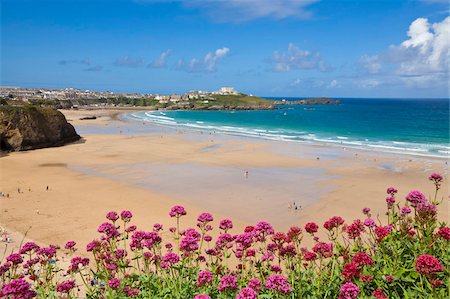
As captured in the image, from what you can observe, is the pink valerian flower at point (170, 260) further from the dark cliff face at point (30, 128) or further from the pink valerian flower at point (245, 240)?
the dark cliff face at point (30, 128)

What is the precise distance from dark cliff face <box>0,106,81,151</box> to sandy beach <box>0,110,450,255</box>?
159cm

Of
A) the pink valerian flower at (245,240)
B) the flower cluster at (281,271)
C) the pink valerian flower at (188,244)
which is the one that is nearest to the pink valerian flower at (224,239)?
the flower cluster at (281,271)

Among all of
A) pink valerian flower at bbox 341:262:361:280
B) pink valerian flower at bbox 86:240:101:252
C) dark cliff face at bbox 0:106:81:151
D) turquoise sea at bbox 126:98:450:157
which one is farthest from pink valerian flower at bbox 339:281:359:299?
turquoise sea at bbox 126:98:450:157

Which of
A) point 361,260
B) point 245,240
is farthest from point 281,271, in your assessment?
point 361,260

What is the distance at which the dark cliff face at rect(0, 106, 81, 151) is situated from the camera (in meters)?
30.8

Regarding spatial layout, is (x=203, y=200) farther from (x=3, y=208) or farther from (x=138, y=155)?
(x=138, y=155)

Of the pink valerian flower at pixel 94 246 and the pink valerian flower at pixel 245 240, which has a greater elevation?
the pink valerian flower at pixel 245 240

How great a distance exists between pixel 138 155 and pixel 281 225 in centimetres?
1958

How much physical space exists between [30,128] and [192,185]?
2043 cm

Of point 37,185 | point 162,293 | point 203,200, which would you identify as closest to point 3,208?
point 37,185

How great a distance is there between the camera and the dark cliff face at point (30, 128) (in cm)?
3083

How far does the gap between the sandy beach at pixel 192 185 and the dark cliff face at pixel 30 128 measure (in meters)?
1.59

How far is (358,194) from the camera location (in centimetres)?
1834

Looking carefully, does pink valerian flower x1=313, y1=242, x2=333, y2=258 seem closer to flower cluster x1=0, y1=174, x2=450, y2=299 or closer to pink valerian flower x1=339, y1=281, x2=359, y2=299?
flower cluster x1=0, y1=174, x2=450, y2=299
